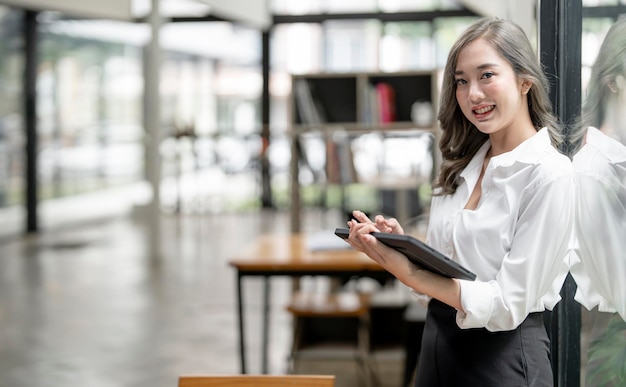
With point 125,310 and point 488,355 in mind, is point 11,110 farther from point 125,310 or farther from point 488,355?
point 488,355

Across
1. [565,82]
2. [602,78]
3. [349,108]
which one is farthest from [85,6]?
[602,78]

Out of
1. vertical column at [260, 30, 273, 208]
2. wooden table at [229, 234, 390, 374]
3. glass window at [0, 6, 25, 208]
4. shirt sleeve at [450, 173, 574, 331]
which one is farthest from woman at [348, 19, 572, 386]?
vertical column at [260, 30, 273, 208]

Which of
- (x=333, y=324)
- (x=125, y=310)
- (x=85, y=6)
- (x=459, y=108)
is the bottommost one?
(x=125, y=310)

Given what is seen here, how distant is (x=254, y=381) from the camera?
222 centimetres

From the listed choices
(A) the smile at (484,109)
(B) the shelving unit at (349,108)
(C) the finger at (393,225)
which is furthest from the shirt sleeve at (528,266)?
(B) the shelving unit at (349,108)

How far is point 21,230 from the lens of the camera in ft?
40.7

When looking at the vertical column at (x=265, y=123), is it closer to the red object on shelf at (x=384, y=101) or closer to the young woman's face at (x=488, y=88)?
the red object on shelf at (x=384, y=101)

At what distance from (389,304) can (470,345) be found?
345 centimetres

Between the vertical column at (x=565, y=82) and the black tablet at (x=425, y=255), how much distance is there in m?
0.59

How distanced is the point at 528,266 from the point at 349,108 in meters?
4.96

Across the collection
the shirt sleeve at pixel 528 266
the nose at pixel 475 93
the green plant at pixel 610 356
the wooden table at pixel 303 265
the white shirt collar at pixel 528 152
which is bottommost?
the wooden table at pixel 303 265

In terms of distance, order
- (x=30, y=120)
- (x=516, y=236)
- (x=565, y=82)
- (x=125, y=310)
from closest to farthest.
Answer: (x=516, y=236) → (x=565, y=82) → (x=125, y=310) → (x=30, y=120)

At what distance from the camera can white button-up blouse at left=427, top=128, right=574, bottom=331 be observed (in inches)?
75.2

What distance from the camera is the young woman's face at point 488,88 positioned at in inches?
79.7
